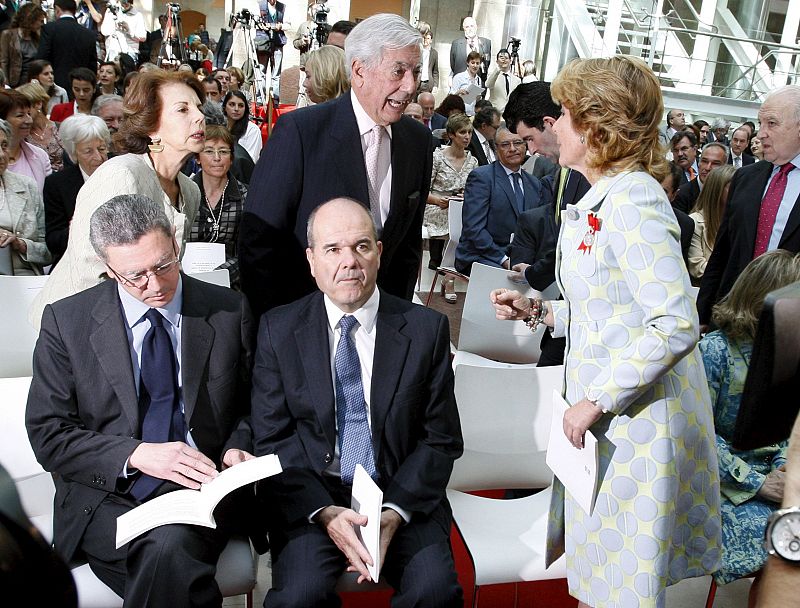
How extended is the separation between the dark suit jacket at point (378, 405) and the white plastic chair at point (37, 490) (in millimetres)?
145

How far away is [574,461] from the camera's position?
1903 millimetres

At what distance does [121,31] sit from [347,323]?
11.7 m

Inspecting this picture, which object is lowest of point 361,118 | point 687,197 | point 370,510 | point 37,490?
point 37,490

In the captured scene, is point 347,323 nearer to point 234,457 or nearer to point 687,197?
point 234,457

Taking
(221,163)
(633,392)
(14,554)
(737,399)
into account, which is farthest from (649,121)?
(221,163)

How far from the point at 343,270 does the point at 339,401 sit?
15.5 inches

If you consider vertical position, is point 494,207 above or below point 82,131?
below

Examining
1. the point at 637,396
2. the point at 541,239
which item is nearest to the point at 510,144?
the point at 541,239

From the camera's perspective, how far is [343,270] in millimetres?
2238

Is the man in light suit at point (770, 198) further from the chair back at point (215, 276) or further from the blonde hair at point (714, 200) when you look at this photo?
the chair back at point (215, 276)

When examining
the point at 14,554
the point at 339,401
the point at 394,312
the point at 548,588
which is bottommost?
the point at 548,588

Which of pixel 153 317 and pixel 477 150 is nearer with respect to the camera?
pixel 153 317

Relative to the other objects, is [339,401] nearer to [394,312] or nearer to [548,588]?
[394,312]

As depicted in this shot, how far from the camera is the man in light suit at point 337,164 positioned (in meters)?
2.48
